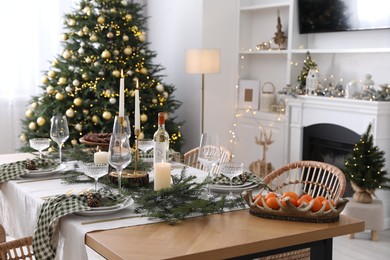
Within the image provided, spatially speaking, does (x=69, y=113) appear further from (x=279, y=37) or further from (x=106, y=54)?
(x=279, y=37)

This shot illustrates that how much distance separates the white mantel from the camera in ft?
15.6

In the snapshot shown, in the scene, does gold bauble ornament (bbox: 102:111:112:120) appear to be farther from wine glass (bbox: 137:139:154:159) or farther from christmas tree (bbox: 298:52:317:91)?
wine glass (bbox: 137:139:154:159)

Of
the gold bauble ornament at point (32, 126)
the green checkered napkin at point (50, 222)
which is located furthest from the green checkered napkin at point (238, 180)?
the gold bauble ornament at point (32, 126)

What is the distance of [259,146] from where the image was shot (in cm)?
607

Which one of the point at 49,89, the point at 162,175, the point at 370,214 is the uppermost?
the point at 49,89

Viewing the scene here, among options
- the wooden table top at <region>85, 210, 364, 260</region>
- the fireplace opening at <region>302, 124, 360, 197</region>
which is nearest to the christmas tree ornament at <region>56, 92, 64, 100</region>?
the fireplace opening at <region>302, 124, 360, 197</region>

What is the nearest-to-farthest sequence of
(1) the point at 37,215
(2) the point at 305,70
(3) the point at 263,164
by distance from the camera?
1. (1) the point at 37,215
2. (2) the point at 305,70
3. (3) the point at 263,164

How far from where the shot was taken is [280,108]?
19.7 feet

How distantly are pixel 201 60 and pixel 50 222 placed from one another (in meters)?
3.53

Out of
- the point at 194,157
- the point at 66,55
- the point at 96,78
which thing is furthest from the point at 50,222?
the point at 66,55

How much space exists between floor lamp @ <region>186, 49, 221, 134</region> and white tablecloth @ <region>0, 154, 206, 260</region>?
2432 mm

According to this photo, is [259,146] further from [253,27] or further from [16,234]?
[16,234]

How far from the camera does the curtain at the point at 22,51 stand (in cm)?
616

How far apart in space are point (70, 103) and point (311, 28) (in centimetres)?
242
